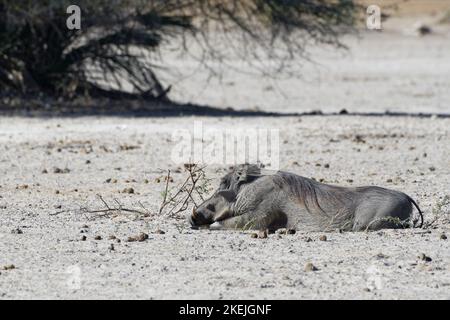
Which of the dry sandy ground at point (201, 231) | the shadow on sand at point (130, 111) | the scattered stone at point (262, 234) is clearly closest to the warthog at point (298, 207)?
the dry sandy ground at point (201, 231)

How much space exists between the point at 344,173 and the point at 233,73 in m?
15.6

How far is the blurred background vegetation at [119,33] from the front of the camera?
17.7 meters

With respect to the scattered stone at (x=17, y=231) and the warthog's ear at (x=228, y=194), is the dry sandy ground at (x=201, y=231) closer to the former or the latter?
the scattered stone at (x=17, y=231)

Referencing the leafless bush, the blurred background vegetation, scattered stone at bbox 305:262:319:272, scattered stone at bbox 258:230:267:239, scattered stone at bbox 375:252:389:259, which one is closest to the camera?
scattered stone at bbox 305:262:319:272

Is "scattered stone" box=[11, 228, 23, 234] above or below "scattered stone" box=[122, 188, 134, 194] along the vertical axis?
below

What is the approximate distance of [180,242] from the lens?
313 inches

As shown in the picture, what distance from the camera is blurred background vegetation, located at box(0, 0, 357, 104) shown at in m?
17.7

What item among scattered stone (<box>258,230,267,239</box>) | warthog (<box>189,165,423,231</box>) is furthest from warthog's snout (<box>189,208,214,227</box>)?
scattered stone (<box>258,230,267,239</box>)

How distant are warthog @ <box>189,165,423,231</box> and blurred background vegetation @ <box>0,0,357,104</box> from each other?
928 cm

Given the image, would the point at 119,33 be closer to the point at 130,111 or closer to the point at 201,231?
the point at 130,111

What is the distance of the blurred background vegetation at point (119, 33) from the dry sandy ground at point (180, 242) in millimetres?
3959

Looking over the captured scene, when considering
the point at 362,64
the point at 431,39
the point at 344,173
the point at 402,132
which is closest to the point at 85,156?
the point at 344,173

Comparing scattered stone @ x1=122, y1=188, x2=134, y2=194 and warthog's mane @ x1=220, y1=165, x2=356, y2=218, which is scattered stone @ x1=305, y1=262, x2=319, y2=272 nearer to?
warthog's mane @ x1=220, y1=165, x2=356, y2=218

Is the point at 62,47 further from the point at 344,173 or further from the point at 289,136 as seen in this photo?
the point at 344,173
